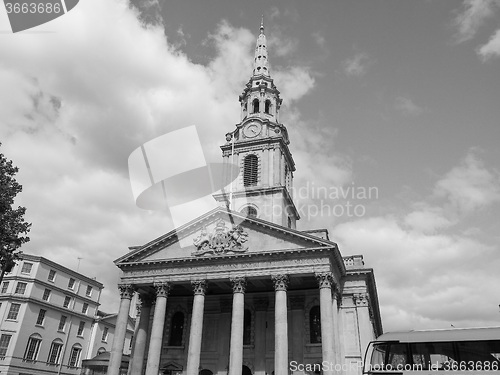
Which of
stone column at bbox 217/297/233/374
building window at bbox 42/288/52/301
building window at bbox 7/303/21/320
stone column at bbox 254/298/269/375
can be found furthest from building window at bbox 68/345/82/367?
stone column at bbox 254/298/269/375

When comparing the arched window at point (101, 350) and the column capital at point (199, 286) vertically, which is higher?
the column capital at point (199, 286)

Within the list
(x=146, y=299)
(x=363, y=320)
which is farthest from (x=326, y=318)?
(x=146, y=299)

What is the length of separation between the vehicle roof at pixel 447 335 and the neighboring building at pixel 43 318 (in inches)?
1551

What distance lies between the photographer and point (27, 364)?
138 feet

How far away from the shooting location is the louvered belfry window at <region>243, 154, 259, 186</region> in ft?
134

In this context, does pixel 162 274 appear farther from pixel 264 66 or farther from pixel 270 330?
pixel 264 66

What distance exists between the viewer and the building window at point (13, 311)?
140ft

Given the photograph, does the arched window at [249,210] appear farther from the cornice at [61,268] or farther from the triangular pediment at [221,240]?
the cornice at [61,268]

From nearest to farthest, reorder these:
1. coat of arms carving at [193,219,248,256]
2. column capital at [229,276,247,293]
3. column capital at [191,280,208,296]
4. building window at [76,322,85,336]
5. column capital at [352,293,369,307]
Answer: column capital at [229,276,247,293] → column capital at [191,280,208,296] → coat of arms carving at [193,219,248,256] → column capital at [352,293,369,307] → building window at [76,322,85,336]

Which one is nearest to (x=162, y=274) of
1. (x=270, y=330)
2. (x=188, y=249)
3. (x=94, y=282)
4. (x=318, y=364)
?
(x=188, y=249)

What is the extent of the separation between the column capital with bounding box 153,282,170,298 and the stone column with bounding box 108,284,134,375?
2279mm

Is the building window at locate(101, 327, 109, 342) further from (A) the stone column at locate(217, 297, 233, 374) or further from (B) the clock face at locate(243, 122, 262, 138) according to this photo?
(B) the clock face at locate(243, 122, 262, 138)

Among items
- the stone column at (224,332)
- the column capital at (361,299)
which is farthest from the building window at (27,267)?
the column capital at (361,299)

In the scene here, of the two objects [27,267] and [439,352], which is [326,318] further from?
[27,267]
